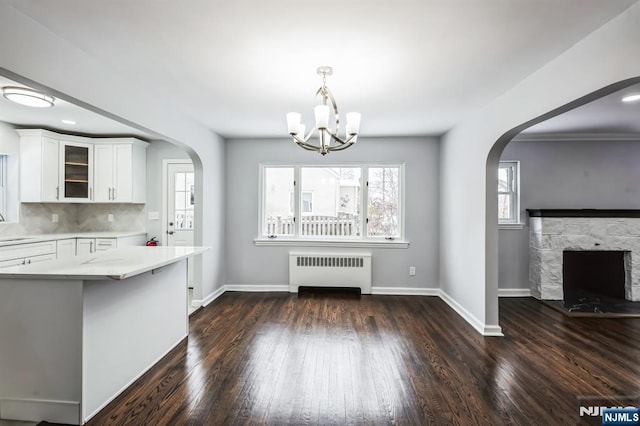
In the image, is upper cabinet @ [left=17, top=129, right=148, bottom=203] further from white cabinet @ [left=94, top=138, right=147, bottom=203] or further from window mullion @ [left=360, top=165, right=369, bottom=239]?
window mullion @ [left=360, top=165, right=369, bottom=239]

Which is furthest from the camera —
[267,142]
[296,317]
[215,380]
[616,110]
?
[267,142]

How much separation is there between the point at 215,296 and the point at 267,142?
8.22ft

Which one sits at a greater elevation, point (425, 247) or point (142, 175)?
point (142, 175)

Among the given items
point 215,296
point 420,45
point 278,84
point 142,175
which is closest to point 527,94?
point 420,45

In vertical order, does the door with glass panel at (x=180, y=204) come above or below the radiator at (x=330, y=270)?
above

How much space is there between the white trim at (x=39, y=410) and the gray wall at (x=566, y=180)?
523 centimetres

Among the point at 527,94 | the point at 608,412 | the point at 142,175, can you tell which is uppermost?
the point at 527,94

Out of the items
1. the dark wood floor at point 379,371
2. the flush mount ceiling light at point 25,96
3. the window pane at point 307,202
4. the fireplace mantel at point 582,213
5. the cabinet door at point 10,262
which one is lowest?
the dark wood floor at point 379,371

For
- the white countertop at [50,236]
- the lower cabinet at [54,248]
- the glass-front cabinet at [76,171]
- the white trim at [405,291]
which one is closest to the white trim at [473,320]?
the white trim at [405,291]

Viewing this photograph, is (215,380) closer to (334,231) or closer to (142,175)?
(334,231)

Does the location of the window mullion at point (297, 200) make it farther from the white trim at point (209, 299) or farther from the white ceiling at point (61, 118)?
the white ceiling at point (61, 118)

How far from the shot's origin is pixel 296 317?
3781 millimetres

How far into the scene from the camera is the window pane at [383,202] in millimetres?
4930

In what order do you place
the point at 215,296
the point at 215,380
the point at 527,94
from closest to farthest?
the point at 215,380 → the point at 527,94 → the point at 215,296
